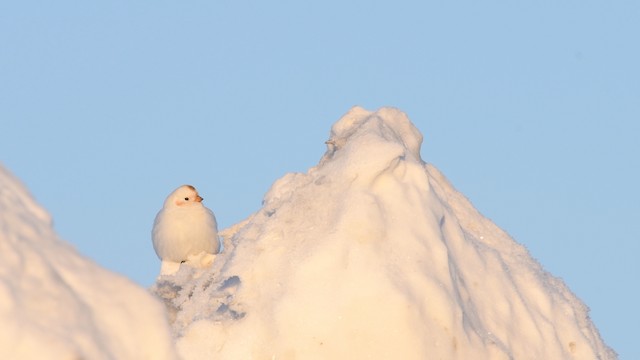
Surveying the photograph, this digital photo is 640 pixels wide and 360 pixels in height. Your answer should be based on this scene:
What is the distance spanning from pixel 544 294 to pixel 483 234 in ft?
2.83

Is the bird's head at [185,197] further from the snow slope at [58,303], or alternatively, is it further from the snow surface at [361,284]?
the snow slope at [58,303]

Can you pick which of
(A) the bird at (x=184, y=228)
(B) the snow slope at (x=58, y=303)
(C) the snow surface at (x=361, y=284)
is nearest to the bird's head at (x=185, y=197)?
(A) the bird at (x=184, y=228)

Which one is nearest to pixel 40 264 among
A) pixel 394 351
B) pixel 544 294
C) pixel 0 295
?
pixel 0 295

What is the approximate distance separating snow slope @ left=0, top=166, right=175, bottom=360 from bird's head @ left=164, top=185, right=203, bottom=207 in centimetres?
939

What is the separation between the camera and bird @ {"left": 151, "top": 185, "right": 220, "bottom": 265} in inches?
512

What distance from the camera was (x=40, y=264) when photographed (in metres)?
3.73

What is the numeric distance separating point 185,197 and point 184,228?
0.55 meters

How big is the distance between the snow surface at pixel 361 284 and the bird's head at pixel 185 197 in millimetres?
2268

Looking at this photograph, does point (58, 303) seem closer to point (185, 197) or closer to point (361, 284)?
point (361, 284)

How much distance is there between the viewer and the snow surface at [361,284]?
957 cm

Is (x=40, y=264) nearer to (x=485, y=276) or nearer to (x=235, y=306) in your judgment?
(x=235, y=306)

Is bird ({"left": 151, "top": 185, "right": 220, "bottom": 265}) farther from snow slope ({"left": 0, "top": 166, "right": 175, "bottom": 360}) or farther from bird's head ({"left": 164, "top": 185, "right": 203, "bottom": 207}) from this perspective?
snow slope ({"left": 0, "top": 166, "right": 175, "bottom": 360})

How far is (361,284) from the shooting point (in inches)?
377

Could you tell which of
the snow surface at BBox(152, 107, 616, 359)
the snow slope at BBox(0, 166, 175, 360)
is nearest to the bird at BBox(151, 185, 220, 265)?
the snow surface at BBox(152, 107, 616, 359)
